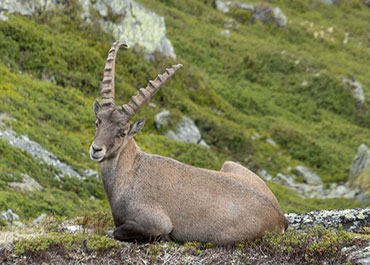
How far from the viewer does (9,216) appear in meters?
14.3

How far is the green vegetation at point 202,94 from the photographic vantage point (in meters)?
20.0

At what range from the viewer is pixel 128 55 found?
106 ft

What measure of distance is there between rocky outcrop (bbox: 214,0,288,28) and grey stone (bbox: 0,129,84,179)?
40644mm

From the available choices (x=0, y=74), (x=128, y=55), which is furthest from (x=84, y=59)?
(x=0, y=74)

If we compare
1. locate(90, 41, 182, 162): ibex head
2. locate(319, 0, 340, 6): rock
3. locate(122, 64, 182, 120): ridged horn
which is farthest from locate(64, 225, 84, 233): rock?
locate(319, 0, 340, 6): rock

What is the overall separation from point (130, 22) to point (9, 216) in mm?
21985

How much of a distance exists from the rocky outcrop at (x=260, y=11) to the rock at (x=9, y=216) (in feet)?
149

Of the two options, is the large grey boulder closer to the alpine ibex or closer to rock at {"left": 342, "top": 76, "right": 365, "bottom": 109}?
the alpine ibex

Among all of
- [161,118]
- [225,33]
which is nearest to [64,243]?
[161,118]

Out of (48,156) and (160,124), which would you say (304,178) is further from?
(48,156)

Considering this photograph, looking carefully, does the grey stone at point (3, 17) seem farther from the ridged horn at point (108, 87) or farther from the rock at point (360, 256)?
the rock at point (360, 256)

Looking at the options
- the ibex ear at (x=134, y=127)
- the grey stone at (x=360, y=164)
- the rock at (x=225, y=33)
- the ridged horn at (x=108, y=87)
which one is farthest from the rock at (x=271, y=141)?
the ridged horn at (x=108, y=87)

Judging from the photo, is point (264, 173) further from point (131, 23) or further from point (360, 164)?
point (131, 23)

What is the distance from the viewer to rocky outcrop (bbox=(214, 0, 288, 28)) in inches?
2180
